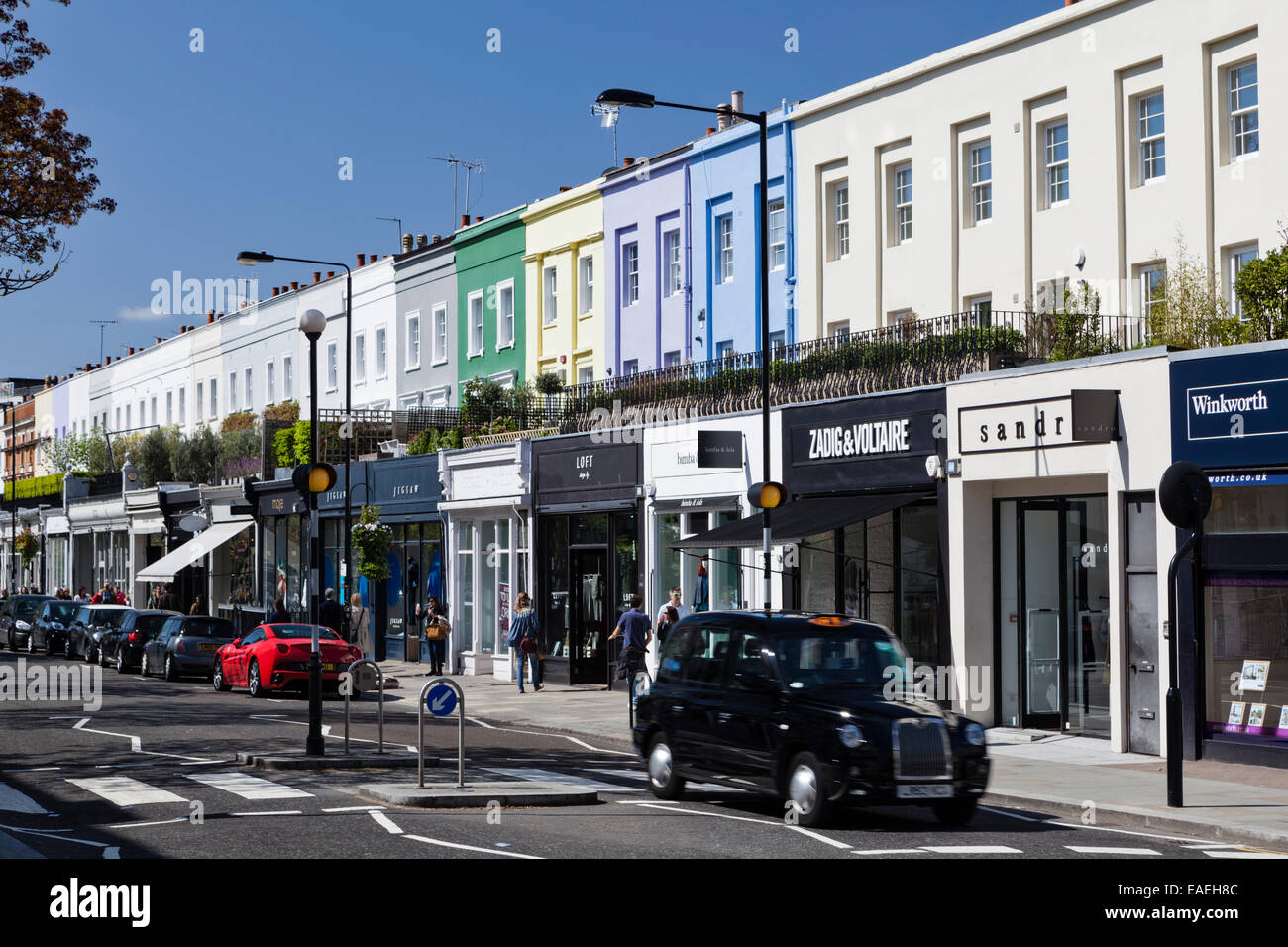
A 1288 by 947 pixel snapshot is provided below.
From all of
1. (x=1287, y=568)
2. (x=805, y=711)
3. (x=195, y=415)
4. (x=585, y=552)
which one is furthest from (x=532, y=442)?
(x=195, y=415)

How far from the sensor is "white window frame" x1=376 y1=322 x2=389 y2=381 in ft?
168

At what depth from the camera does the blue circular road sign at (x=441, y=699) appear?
1493 centimetres

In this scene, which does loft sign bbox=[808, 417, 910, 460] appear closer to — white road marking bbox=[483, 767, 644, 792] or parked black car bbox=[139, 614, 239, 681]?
white road marking bbox=[483, 767, 644, 792]

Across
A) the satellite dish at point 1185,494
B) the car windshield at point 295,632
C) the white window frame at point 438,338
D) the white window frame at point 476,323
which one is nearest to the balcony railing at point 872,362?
the satellite dish at point 1185,494

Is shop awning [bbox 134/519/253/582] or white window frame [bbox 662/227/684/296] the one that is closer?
white window frame [bbox 662/227/684/296]

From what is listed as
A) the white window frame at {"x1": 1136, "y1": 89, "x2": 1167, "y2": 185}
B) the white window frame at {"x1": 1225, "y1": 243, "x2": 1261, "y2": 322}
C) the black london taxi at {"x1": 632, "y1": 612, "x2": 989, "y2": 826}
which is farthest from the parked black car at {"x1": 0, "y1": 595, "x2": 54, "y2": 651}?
the black london taxi at {"x1": 632, "y1": 612, "x2": 989, "y2": 826}

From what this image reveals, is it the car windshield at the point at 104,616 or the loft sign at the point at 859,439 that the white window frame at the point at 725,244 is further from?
the car windshield at the point at 104,616

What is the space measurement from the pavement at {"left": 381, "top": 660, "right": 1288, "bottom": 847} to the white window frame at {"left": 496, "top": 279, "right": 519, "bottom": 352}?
1938 cm

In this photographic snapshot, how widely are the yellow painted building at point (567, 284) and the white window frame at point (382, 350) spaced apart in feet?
30.5

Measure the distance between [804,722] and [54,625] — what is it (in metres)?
36.1

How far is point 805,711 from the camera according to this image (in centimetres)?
1380

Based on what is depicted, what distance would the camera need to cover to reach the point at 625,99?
22250 mm

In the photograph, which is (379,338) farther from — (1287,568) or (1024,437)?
(1287,568)

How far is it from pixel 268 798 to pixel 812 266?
22238mm
